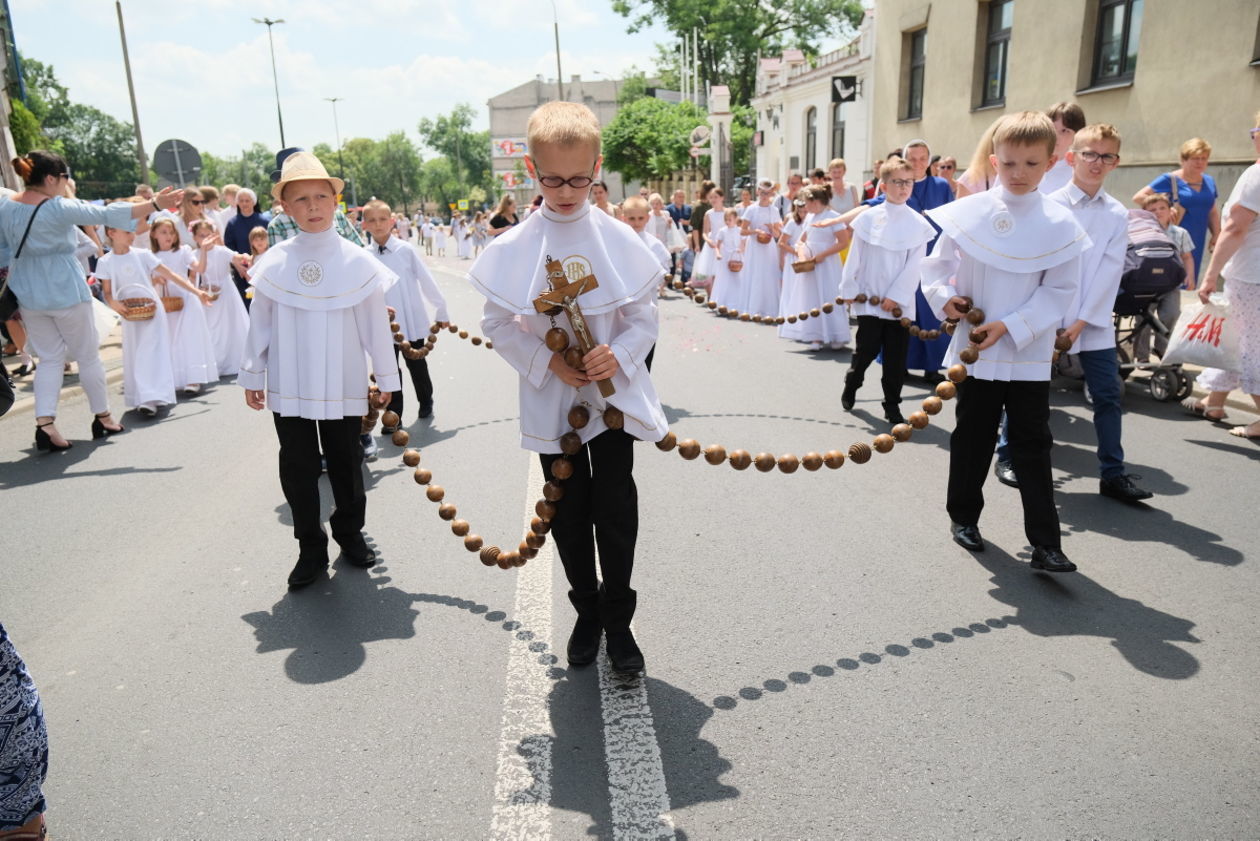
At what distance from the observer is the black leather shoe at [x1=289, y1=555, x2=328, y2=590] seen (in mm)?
4539

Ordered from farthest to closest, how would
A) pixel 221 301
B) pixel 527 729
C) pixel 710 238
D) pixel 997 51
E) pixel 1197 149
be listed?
pixel 997 51, pixel 710 238, pixel 221 301, pixel 1197 149, pixel 527 729

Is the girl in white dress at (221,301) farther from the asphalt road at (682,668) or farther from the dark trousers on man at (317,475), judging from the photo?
the dark trousers on man at (317,475)

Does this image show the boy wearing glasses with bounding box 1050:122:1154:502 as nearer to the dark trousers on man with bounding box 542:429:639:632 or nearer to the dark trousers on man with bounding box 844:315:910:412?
the dark trousers on man with bounding box 844:315:910:412

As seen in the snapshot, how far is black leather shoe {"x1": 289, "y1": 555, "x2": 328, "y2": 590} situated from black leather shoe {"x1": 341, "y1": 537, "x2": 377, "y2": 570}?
0.55 feet

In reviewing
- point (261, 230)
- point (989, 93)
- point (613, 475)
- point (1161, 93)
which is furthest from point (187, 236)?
point (989, 93)

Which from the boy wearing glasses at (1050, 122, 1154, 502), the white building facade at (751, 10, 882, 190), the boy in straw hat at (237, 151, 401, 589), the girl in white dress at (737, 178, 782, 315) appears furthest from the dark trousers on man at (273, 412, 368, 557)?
the white building facade at (751, 10, 882, 190)

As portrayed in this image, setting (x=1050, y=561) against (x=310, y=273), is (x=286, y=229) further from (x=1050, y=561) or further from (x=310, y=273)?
(x=1050, y=561)

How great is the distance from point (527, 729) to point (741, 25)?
57252mm

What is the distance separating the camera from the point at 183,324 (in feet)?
32.7

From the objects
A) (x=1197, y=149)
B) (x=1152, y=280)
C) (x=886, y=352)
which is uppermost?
(x=1197, y=149)

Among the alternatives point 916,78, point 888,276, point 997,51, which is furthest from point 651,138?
point 888,276

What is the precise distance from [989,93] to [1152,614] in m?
17.9

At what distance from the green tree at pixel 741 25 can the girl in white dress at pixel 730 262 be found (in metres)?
41.6

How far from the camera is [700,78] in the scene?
203 ft
